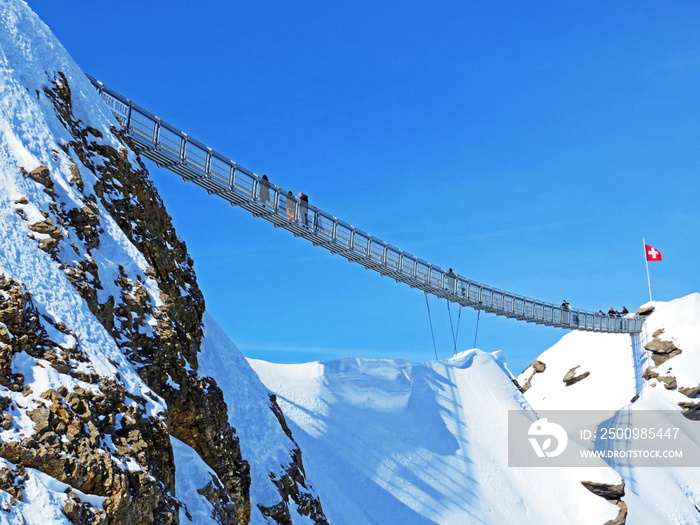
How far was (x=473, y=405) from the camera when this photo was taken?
39.1m

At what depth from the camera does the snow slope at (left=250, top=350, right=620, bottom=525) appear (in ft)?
99.8

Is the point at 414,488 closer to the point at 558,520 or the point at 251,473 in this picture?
the point at 558,520

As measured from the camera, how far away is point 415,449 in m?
34.0

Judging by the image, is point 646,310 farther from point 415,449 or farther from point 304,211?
point 304,211

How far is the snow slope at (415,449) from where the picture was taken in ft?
99.8

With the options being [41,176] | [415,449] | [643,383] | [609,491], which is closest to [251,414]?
[41,176]

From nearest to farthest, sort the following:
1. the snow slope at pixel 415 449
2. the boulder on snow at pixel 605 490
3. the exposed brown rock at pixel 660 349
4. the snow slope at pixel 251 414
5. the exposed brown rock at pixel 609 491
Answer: the snow slope at pixel 251 414, the snow slope at pixel 415 449, the exposed brown rock at pixel 609 491, the boulder on snow at pixel 605 490, the exposed brown rock at pixel 660 349

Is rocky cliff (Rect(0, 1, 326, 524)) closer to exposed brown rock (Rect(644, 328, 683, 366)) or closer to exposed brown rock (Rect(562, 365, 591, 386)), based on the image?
exposed brown rock (Rect(644, 328, 683, 366))

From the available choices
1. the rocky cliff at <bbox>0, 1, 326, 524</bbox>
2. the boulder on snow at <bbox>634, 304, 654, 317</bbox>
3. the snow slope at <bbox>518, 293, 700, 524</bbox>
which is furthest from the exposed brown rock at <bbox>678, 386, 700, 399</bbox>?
the rocky cliff at <bbox>0, 1, 326, 524</bbox>

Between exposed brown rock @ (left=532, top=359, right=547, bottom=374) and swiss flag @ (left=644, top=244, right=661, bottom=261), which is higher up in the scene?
swiss flag @ (left=644, top=244, right=661, bottom=261)

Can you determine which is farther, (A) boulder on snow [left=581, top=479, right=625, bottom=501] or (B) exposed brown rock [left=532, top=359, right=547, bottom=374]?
(B) exposed brown rock [left=532, top=359, right=547, bottom=374]

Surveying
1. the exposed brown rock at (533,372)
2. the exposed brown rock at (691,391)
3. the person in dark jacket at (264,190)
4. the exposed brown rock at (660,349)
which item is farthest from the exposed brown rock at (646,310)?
the person in dark jacket at (264,190)

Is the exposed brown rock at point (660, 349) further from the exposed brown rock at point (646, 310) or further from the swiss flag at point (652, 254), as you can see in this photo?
the swiss flag at point (652, 254)

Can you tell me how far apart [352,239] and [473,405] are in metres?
13.4
